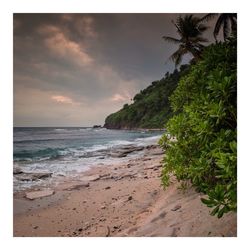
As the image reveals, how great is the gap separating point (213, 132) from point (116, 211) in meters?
2.12

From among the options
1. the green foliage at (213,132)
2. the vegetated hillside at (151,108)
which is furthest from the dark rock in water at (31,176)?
the green foliage at (213,132)

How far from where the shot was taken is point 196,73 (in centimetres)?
288

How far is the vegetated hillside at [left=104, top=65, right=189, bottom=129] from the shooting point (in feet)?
43.8

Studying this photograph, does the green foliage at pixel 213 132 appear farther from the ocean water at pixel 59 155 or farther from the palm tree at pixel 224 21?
the ocean water at pixel 59 155

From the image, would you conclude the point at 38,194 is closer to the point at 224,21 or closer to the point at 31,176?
the point at 31,176

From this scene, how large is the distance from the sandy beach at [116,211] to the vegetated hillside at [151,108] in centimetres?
499

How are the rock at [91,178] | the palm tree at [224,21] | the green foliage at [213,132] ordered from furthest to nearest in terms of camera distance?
the rock at [91,178] → the palm tree at [224,21] → the green foliage at [213,132]

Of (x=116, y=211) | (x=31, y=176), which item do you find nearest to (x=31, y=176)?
(x=31, y=176)

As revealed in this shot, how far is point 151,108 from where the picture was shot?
23.2 m

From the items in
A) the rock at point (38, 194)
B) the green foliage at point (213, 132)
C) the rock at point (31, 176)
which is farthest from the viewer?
the rock at point (31, 176)

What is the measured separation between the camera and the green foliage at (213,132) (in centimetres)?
189
